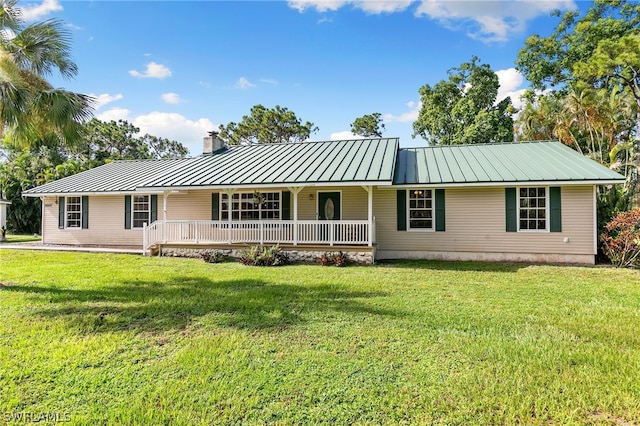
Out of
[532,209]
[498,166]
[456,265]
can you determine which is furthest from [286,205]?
[532,209]

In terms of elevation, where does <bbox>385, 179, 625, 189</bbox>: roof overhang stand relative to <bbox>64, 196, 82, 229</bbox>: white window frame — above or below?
above

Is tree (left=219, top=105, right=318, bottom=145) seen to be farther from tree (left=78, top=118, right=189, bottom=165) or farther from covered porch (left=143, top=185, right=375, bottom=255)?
covered porch (left=143, top=185, right=375, bottom=255)

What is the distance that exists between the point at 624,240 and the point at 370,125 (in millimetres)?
26494

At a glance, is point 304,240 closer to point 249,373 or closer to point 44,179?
point 249,373

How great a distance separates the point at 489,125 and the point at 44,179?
29.5 meters

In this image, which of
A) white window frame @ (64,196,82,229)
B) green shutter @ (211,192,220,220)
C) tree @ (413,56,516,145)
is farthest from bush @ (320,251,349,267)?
tree @ (413,56,516,145)

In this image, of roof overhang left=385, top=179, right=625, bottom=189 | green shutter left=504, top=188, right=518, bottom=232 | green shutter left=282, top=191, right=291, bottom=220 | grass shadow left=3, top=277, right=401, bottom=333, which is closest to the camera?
grass shadow left=3, top=277, right=401, bottom=333

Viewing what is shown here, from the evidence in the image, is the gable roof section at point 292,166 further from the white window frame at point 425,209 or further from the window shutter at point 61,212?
the window shutter at point 61,212

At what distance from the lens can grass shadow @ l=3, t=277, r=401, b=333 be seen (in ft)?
16.7

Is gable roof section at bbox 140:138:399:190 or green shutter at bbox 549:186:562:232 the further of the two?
gable roof section at bbox 140:138:399:190

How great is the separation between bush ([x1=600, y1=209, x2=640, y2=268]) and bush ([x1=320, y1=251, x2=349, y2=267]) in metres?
7.71

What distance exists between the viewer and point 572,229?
10578 mm

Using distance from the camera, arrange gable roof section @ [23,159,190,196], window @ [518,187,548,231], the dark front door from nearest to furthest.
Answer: window @ [518,187,548,231], the dark front door, gable roof section @ [23,159,190,196]

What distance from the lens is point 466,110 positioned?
24031mm
